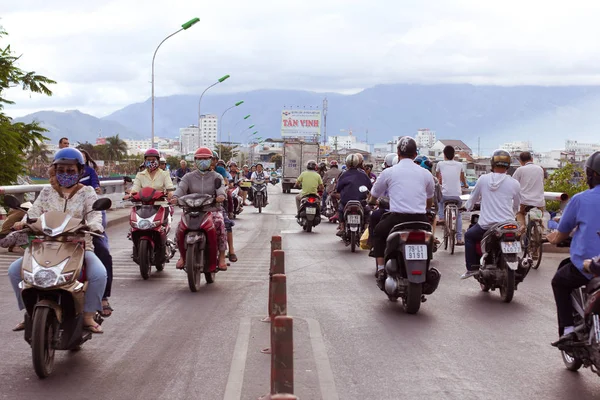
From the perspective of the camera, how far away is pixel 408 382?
21.6 feet

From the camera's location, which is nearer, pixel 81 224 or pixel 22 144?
pixel 81 224

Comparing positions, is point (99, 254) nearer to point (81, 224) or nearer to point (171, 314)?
point (81, 224)

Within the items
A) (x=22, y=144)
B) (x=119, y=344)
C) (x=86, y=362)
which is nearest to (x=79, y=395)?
(x=86, y=362)

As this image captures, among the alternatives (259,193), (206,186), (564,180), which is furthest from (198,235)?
(259,193)

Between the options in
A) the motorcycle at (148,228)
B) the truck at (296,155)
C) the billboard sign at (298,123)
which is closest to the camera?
the motorcycle at (148,228)

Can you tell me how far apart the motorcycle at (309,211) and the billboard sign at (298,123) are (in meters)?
138

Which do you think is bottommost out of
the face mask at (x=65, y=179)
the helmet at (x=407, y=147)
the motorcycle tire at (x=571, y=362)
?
the motorcycle tire at (x=571, y=362)

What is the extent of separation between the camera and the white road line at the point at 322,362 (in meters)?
6.23

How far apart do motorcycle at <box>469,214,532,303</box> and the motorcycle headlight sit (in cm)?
594

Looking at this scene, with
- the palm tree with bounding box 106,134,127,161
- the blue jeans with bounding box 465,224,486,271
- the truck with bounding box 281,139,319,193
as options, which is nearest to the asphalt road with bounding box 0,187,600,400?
the blue jeans with bounding box 465,224,486,271

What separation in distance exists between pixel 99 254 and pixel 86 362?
3.64 feet

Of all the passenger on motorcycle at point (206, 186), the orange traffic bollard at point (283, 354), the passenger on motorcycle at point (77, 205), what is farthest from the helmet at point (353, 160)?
the orange traffic bollard at point (283, 354)

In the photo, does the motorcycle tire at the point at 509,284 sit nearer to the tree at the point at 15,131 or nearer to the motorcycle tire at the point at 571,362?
the motorcycle tire at the point at 571,362

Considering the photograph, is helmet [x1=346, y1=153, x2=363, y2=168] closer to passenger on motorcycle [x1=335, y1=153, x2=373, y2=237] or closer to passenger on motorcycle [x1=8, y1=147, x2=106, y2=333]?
passenger on motorcycle [x1=335, y1=153, x2=373, y2=237]
